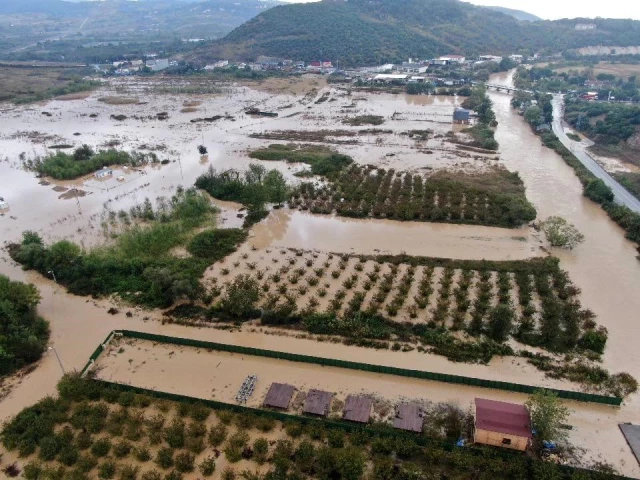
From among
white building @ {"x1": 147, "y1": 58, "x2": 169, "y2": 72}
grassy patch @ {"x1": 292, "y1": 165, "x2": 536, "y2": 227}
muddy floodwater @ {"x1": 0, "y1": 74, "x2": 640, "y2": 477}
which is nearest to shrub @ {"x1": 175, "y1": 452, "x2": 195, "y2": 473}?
muddy floodwater @ {"x1": 0, "y1": 74, "x2": 640, "y2": 477}

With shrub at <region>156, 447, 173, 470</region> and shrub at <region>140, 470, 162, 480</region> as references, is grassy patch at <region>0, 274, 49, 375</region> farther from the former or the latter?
shrub at <region>140, 470, 162, 480</region>

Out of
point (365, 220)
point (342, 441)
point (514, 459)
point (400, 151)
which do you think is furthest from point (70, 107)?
point (514, 459)

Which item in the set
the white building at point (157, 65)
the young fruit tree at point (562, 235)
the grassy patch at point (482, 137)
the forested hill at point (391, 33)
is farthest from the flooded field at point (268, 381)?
the forested hill at point (391, 33)

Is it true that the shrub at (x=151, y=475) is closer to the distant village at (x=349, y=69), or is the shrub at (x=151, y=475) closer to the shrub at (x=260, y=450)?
the shrub at (x=260, y=450)

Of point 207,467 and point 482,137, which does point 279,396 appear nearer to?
point 207,467

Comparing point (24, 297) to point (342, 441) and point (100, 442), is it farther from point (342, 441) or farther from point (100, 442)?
point (342, 441)

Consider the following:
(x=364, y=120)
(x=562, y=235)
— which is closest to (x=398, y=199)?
(x=562, y=235)
